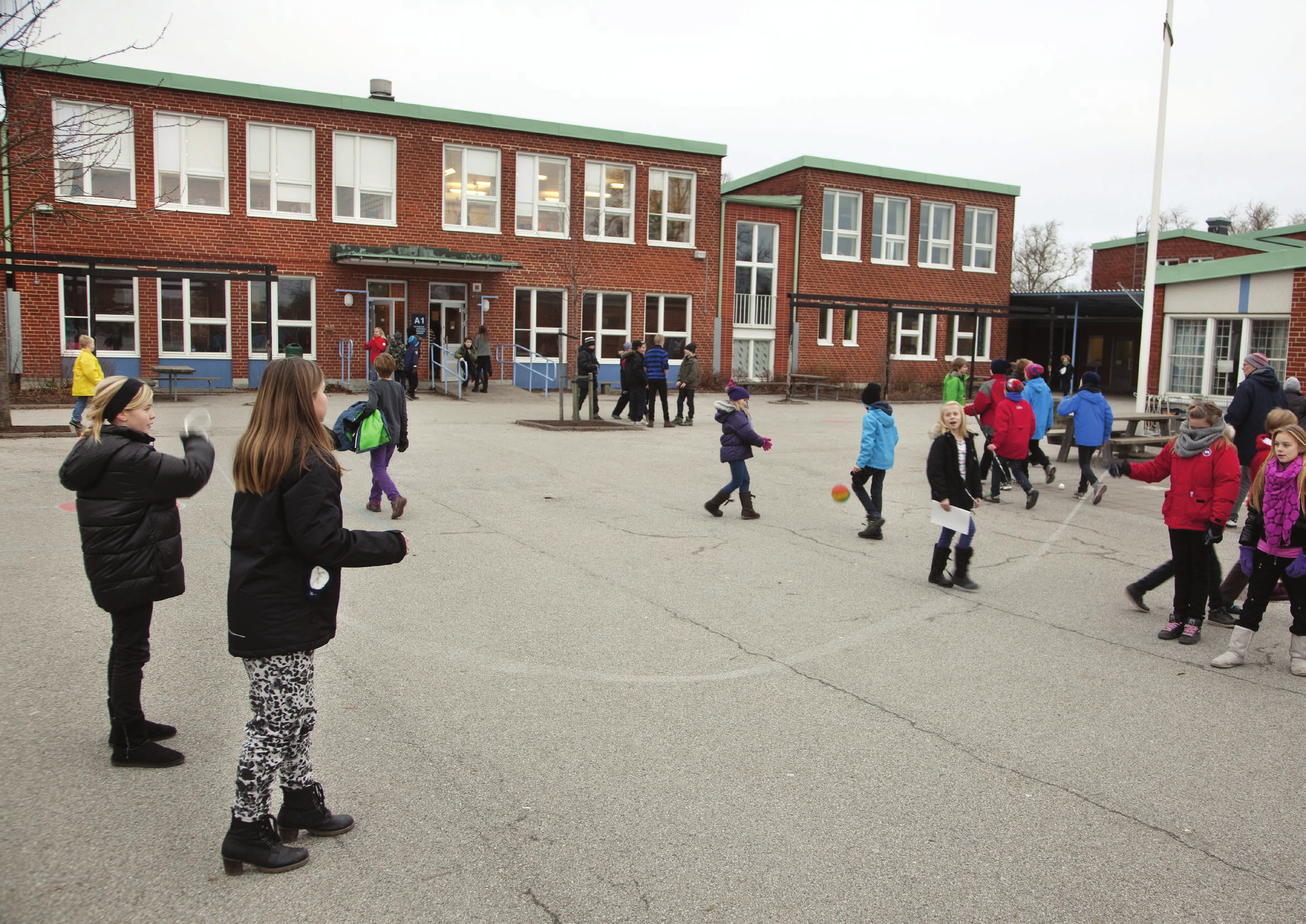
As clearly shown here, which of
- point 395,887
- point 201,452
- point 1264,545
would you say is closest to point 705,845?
point 395,887

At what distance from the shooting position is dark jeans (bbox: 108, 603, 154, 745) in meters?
4.47

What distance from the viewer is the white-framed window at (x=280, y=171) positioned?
87.1 ft

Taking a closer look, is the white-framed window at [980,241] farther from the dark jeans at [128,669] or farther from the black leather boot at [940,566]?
the dark jeans at [128,669]

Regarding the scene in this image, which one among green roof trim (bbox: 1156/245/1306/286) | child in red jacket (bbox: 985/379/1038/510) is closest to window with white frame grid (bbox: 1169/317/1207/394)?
green roof trim (bbox: 1156/245/1306/286)

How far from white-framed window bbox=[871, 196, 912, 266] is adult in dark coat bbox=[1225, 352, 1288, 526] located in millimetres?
26767

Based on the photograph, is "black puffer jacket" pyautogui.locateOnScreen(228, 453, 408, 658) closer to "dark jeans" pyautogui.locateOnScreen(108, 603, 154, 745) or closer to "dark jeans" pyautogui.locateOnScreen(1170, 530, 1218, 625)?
"dark jeans" pyautogui.locateOnScreen(108, 603, 154, 745)

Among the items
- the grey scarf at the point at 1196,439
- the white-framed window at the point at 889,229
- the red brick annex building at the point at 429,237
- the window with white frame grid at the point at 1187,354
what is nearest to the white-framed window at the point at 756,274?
the red brick annex building at the point at 429,237

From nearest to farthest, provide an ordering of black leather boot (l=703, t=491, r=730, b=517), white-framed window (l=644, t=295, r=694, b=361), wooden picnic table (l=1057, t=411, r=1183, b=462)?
black leather boot (l=703, t=491, r=730, b=517)
wooden picnic table (l=1057, t=411, r=1183, b=462)
white-framed window (l=644, t=295, r=694, b=361)

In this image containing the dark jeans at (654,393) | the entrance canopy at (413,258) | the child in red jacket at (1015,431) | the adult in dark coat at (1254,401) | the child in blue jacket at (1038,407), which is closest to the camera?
the adult in dark coat at (1254,401)

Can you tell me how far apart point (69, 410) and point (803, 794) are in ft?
66.2

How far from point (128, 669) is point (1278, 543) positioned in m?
6.74

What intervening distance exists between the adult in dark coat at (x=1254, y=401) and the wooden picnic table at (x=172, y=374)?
21.3 m

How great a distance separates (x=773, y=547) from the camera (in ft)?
31.7

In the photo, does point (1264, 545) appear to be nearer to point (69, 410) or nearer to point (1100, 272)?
point (69, 410)
